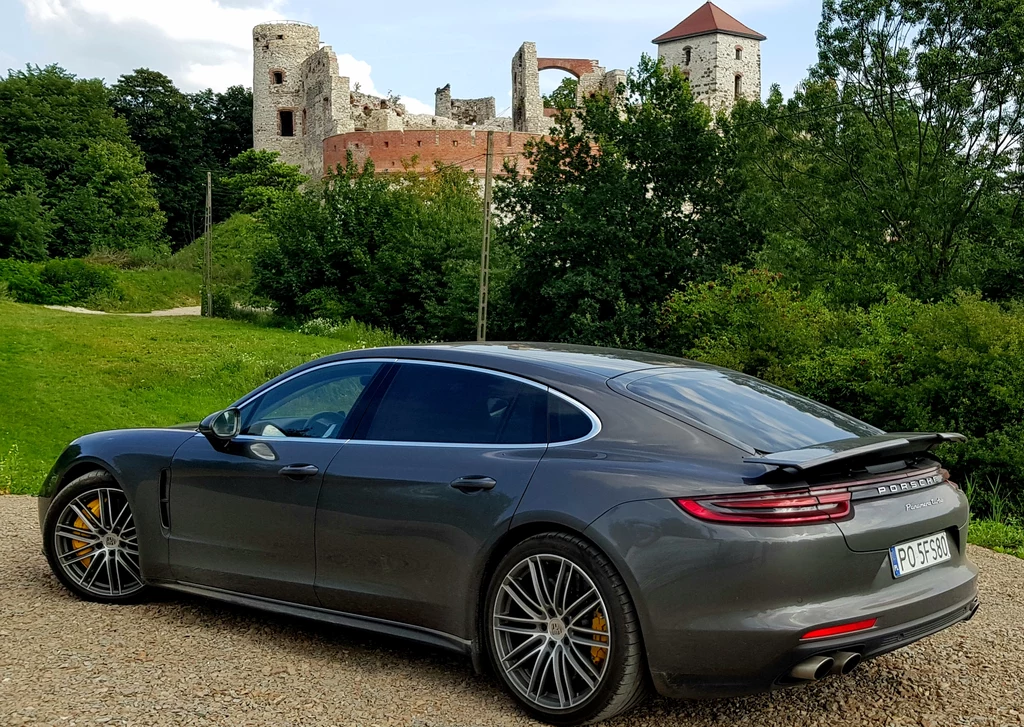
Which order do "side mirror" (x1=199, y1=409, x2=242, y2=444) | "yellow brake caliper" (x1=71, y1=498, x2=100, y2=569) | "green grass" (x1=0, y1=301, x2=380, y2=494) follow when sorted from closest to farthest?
"side mirror" (x1=199, y1=409, x2=242, y2=444), "yellow brake caliper" (x1=71, y1=498, x2=100, y2=569), "green grass" (x1=0, y1=301, x2=380, y2=494)

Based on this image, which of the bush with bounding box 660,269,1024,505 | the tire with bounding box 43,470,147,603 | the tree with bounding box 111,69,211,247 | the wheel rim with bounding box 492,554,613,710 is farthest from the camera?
the tree with bounding box 111,69,211,247

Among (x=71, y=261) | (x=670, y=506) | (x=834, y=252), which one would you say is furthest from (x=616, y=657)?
(x=71, y=261)

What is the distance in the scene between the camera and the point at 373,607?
15.5 ft

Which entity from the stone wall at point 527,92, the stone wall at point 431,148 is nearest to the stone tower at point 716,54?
the stone wall at point 527,92

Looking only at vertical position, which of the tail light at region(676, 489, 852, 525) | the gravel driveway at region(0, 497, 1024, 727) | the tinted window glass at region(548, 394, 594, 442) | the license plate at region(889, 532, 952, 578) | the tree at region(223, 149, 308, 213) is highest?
the tree at region(223, 149, 308, 213)

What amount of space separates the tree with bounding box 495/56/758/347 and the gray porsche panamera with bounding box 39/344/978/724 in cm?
2419

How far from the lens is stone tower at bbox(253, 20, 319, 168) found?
74312 millimetres

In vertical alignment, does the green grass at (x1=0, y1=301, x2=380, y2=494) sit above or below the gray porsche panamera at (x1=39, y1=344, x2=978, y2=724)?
below

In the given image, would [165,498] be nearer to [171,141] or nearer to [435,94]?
[435,94]

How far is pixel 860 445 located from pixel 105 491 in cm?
411

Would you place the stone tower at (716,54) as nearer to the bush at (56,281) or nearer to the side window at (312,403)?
the bush at (56,281)

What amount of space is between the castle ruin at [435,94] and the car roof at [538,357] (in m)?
64.5

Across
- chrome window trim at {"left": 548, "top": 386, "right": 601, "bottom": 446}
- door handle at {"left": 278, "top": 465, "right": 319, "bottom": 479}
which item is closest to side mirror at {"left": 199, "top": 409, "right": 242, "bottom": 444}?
door handle at {"left": 278, "top": 465, "right": 319, "bottom": 479}

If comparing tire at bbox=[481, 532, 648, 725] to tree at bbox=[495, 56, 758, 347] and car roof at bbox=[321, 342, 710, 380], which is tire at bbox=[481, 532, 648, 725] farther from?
tree at bbox=[495, 56, 758, 347]
